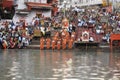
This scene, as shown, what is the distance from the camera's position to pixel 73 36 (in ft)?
132

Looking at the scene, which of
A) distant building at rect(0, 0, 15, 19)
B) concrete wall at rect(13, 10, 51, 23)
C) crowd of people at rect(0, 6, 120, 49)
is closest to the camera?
crowd of people at rect(0, 6, 120, 49)

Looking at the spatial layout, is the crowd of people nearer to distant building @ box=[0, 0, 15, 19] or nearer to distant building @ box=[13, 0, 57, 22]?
distant building @ box=[13, 0, 57, 22]

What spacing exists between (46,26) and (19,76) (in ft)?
91.7

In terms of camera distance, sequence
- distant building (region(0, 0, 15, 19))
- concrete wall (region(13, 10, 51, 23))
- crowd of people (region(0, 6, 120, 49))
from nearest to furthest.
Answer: crowd of people (region(0, 6, 120, 49)) → distant building (region(0, 0, 15, 19)) → concrete wall (region(13, 10, 51, 23))

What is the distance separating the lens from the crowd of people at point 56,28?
39031 mm

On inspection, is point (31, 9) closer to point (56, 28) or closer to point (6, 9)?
point (6, 9)

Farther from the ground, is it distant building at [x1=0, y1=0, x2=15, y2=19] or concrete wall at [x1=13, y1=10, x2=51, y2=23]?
distant building at [x1=0, y1=0, x2=15, y2=19]

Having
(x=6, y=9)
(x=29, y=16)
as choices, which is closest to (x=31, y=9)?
(x=29, y=16)

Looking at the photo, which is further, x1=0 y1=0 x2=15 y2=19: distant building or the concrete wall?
the concrete wall

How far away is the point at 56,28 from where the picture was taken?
146 feet

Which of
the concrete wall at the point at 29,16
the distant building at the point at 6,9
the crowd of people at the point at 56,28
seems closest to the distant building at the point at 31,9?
the concrete wall at the point at 29,16

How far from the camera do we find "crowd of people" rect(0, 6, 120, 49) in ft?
128

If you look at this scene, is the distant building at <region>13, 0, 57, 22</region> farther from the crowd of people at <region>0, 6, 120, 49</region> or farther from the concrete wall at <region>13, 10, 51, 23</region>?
the crowd of people at <region>0, 6, 120, 49</region>

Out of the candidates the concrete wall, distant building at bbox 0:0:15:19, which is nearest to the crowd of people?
the concrete wall
